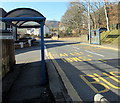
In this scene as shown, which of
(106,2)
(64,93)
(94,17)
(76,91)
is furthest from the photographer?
(94,17)

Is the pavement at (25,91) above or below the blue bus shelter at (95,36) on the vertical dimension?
below

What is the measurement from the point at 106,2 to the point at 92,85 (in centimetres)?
2728

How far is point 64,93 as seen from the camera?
4.00 m

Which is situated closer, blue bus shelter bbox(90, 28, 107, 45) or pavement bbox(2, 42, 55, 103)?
pavement bbox(2, 42, 55, 103)

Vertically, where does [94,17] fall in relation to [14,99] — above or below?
above

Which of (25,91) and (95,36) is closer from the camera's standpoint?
(25,91)

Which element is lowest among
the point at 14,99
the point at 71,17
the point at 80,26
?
the point at 14,99

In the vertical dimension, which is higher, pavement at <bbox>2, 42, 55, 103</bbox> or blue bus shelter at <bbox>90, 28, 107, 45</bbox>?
blue bus shelter at <bbox>90, 28, 107, 45</bbox>

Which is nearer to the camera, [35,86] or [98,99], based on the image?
[98,99]

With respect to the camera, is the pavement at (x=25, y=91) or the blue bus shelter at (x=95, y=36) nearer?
the pavement at (x=25, y=91)

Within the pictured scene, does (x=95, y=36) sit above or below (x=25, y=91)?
above

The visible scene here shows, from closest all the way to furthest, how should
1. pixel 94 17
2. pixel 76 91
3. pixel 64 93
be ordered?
pixel 64 93
pixel 76 91
pixel 94 17

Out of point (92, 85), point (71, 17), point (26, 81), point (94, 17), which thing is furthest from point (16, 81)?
point (71, 17)

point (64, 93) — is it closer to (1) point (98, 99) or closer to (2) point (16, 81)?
(1) point (98, 99)
